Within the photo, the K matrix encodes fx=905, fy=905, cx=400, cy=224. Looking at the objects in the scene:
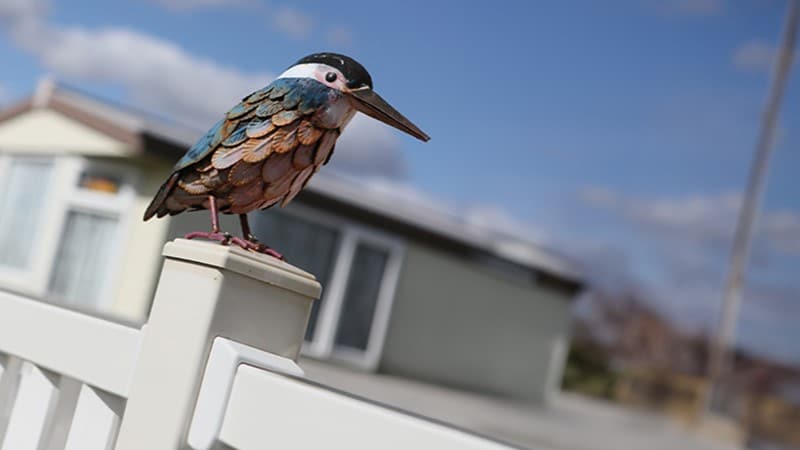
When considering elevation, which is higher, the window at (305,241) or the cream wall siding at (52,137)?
the cream wall siding at (52,137)

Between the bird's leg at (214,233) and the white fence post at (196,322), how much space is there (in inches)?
2.3

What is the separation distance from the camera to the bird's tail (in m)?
1.68

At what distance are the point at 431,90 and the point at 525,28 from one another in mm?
12029

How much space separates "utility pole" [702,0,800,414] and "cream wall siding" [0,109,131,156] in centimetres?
1432

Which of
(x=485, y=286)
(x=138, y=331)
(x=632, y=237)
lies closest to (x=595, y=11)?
(x=485, y=286)

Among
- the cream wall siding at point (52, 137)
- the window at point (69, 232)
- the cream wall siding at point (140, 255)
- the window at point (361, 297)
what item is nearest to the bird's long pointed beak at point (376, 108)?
the cream wall siding at point (140, 255)

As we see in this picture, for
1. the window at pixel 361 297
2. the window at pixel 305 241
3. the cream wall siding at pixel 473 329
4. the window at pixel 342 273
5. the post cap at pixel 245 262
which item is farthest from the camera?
the cream wall siding at pixel 473 329

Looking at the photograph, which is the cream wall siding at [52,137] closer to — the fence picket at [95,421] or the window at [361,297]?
the window at [361,297]

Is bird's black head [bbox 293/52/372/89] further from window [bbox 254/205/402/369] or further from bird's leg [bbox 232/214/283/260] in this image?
window [bbox 254/205/402/369]

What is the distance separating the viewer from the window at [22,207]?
34.7 feet

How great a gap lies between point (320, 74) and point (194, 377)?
57 cm

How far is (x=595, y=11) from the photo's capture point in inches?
763

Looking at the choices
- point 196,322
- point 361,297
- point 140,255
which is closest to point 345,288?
point 361,297

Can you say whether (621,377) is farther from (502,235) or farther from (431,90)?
(431,90)
